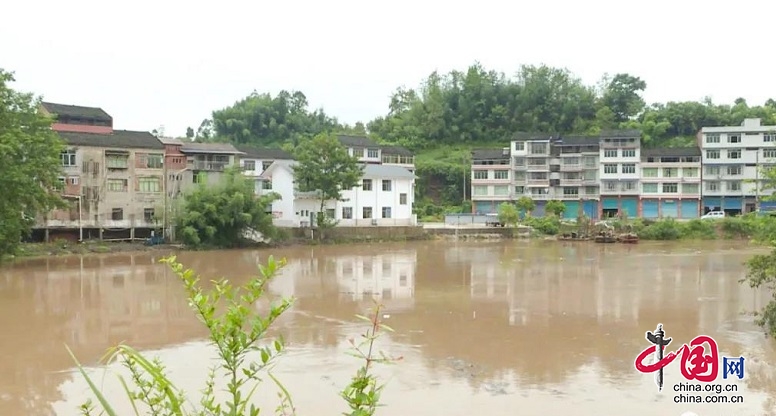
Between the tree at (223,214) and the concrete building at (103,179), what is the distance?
3.32 m

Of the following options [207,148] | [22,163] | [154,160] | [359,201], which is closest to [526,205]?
[359,201]

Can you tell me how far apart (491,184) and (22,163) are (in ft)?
125

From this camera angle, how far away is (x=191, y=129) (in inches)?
2852

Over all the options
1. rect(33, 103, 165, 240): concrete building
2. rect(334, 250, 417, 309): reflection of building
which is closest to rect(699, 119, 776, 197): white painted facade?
rect(334, 250, 417, 309): reflection of building

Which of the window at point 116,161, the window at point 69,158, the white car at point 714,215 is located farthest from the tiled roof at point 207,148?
the white car at point 714,215

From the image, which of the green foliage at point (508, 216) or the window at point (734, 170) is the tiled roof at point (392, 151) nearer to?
the green foliage at point (508, 216)

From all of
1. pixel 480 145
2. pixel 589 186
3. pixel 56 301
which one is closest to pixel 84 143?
pixel 56 301

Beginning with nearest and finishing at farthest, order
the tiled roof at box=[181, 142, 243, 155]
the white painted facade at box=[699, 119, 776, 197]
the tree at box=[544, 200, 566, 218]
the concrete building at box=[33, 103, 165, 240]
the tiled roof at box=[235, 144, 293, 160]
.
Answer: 1. the concrete building at box=[33, 103, 165, 240]
2. the tiled roof at box=[181, 142, 243, 155]
3. the tree at box=[544, 200, 566, 218]
4. the tiled roof at box=[235, 144, 293, 160]
5. the white painted facade at box=[699, 119, 776, 197]

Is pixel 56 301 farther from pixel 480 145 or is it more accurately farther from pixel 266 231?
pixel 480 145

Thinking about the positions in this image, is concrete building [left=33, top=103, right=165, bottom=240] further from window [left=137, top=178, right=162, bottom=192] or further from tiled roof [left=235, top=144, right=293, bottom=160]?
tiled roof [left=235, top=144, right=293, bottom=160]

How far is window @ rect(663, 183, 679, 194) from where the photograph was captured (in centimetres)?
5306

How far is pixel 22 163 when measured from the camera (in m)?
26.4

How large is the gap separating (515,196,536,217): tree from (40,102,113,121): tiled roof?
97.3 ft

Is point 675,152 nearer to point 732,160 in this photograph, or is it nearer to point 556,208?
point 732,160
